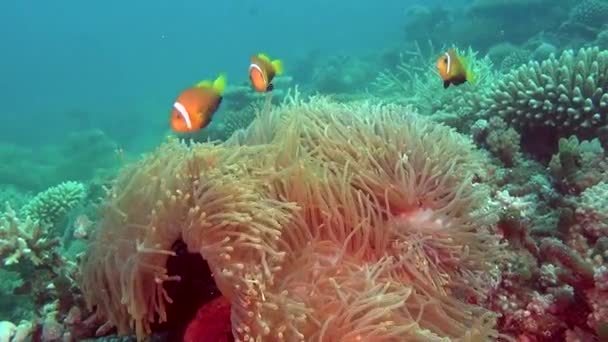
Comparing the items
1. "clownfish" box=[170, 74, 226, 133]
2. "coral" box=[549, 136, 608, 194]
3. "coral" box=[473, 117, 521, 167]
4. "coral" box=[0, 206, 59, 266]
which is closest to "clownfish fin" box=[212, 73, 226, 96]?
"clownfish" box=[170, 74, 226, 133]

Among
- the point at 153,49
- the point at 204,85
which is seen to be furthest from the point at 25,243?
the point at 153,49

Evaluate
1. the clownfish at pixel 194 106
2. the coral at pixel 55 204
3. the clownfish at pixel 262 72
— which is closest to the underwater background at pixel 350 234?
the clownfish at pixel 194 106

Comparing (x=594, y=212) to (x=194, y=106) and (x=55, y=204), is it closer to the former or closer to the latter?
(x=194, y=106)

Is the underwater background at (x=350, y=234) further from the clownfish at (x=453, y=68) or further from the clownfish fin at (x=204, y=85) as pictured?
the clownfish fin at (x=204, y=85)

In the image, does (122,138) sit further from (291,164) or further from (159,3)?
(159,3)

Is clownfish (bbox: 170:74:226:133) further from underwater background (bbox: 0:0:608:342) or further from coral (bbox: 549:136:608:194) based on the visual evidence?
coral (bbox: 549:136:608:194)

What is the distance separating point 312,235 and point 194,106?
172cm

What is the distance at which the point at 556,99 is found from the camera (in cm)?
522

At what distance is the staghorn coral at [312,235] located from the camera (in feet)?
7.91

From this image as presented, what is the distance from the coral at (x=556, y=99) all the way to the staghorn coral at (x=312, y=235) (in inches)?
89.6

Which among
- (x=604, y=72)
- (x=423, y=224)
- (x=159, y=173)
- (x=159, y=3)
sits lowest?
(x=423, y=224)

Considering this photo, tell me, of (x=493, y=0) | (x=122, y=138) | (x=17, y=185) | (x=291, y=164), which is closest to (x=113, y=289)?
(x=291, y=164)

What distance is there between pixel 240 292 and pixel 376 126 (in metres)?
1.54

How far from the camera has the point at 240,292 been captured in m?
2.38
